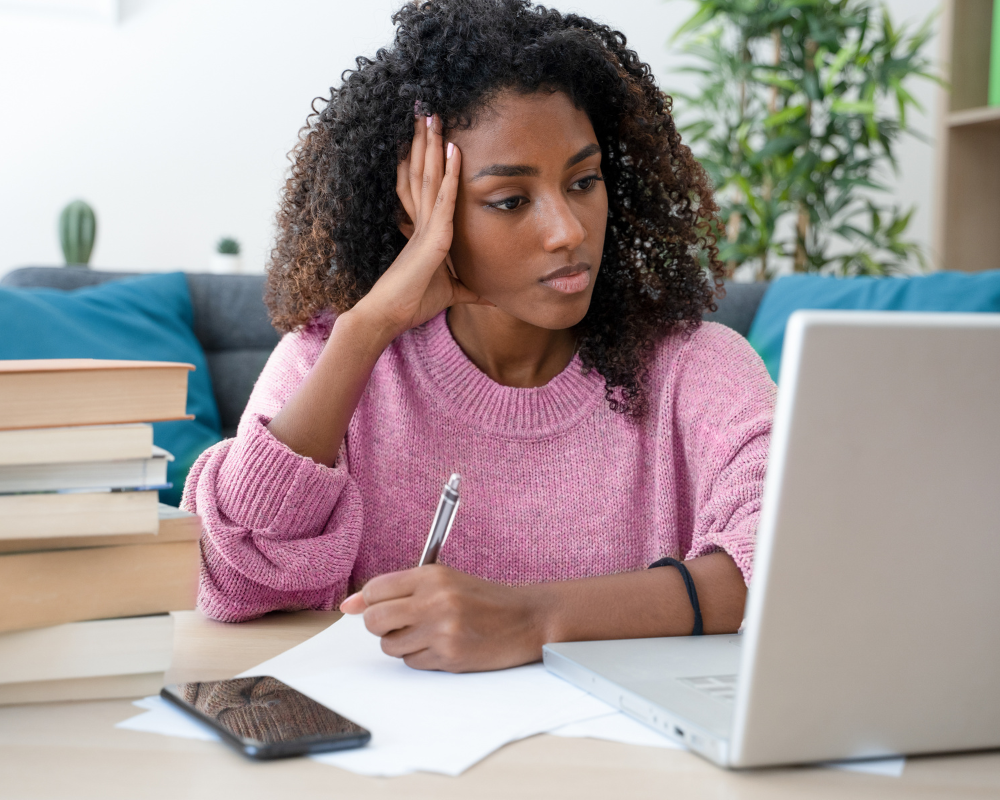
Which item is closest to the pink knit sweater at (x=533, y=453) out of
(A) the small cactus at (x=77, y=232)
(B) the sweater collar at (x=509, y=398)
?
(B) the sweater collar at (x=509, y=398)

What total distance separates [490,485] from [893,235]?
199 centimetres

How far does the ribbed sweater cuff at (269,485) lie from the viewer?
96 cm

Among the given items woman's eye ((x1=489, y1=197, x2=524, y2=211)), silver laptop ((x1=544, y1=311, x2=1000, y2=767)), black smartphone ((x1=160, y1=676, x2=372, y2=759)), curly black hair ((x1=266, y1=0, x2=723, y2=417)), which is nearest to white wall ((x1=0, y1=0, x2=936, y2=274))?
curly black hair ((x1=266, y1=0, x2=723, y2=417))

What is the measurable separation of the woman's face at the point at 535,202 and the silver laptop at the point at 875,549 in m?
0.61

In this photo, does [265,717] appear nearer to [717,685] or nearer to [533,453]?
[717,685]

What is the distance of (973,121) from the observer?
2.38 meters

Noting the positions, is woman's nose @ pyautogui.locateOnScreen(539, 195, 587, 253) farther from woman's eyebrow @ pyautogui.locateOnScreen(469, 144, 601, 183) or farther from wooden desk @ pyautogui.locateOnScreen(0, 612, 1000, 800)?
wooden desk @ pyautogui.locateOnScreen(0, 612, 1000, 800)

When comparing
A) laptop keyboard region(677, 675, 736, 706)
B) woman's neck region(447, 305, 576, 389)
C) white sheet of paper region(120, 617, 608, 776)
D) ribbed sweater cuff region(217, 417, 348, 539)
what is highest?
woman's neck region(447, 305, 576, 389)

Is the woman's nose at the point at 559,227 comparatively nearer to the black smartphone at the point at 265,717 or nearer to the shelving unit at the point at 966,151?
the black smartphone at the point at 265,717

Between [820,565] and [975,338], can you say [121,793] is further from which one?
[975,338]

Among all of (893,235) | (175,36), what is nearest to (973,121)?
(893,235)

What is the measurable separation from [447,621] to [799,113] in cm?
223

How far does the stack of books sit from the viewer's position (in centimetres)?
62

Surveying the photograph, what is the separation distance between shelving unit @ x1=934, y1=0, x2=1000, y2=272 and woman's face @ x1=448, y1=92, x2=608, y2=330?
1696 mm
